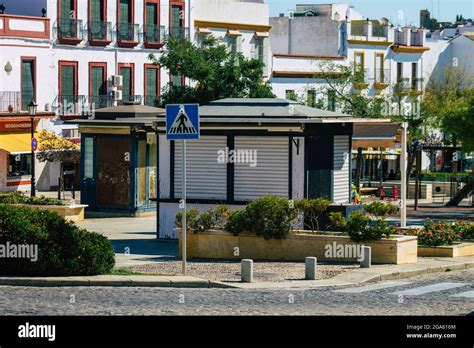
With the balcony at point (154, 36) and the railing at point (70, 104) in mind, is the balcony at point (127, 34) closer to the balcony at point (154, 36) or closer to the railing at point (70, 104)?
the balcony at point (154, 36)

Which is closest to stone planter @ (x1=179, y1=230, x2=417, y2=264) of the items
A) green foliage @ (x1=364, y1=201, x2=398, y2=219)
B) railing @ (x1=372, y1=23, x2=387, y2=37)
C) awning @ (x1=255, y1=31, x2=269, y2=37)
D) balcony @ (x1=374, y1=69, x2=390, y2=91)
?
green foliage @ (x1=364, y1=201, x2=398, y2=219)

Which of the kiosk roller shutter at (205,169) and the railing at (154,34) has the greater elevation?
the railing at (154,34)

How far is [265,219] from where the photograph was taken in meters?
28.8

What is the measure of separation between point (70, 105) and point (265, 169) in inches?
1129

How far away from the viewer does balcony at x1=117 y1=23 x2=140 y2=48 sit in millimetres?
62250

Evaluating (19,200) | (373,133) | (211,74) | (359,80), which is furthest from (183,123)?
(359,80)

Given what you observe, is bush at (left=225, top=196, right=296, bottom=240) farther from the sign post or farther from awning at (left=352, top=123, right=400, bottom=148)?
awning at (left=352, top=123, right=400, bottom=148)

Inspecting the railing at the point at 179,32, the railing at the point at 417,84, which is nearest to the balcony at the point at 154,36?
the railing at the point at 179,32

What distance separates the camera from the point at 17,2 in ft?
193

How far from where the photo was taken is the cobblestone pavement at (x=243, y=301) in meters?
20.4

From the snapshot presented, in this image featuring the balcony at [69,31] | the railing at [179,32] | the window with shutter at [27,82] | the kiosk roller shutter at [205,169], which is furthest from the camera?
the railing at [179,32]

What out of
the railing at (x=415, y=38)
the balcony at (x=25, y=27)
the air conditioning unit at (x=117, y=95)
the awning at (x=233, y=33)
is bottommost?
the air conditioning unit at (x=117, y=95)

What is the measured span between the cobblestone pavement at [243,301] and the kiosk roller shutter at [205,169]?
313 inches

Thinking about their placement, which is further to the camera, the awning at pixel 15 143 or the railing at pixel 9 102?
the railing at pixel 9 102
